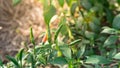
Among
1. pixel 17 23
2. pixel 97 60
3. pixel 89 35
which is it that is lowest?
pixel 97 60

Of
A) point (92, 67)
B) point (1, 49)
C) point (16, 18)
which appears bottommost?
point (92, 67)

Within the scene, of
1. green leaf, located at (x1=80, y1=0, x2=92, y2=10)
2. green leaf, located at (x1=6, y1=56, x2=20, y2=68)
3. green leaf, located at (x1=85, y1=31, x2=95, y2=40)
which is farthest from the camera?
green leaf, located at (x1=80, y1=0, x2=92, y2=10)

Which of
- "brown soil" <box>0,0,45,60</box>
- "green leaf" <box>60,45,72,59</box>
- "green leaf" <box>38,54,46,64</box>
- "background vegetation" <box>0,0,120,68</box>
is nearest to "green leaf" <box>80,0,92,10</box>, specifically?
"background vegetation" <box>0,0,120,68</box>

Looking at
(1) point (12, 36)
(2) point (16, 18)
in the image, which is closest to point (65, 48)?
(1) point (12, 36)

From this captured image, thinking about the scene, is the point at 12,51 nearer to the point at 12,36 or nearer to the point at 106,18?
the point at 12,36

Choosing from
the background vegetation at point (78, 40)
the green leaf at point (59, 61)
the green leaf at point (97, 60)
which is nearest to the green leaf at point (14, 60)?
the background vegetation at point (78, 40)

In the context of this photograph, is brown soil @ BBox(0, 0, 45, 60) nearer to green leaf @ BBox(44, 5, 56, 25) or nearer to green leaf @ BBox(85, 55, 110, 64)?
green leaf @ BBox(44, 5, 56, 25)

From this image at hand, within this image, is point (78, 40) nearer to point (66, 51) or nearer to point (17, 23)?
point (66, 51)

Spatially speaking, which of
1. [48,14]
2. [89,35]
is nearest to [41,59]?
[48,14]

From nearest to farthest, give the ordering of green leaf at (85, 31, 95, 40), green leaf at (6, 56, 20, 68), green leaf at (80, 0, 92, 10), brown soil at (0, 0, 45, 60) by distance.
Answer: green leaf at (6, 56, 20, 68), green leaf at (85, 31, 95, 40), green leaf at (80, 0, 92, 10), brown soil at (0, 0, 45, 60)
